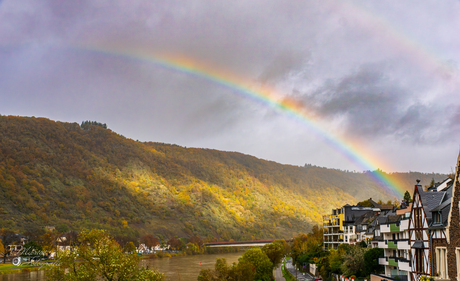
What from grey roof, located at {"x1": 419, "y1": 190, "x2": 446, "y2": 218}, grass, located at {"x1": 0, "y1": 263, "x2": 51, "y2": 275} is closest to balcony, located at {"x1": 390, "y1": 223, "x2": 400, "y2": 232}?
grey roof, located at {"x1": 419, "y1": 190, "x2": 446, "y2": 218}

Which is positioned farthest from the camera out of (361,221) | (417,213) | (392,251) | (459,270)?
(361,221)

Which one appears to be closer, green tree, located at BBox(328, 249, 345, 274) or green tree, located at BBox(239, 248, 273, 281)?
green tree, located at BBox(328, 249, 345, 274)

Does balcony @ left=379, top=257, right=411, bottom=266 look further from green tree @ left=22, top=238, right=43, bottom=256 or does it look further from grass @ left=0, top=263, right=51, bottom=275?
green tree @ left=22, top=238, right=43, bottom=256

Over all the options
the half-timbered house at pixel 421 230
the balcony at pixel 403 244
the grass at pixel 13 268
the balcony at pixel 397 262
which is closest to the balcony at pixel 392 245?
the balcony at pixel 397 262

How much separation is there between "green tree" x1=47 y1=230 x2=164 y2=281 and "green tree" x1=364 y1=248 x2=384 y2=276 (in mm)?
42145

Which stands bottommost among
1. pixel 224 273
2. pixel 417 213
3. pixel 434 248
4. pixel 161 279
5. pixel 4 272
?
pixel 4 272

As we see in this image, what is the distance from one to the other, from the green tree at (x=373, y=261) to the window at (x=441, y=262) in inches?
1023

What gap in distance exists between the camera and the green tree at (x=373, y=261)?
66.3 meters

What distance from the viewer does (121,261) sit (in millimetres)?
38125

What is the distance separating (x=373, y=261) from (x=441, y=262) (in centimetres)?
2688

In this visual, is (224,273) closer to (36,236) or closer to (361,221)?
(361,221)

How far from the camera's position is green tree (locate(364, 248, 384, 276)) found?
6631 cm

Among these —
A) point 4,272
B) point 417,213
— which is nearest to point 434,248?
point 417,213

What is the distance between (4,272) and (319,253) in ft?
307
